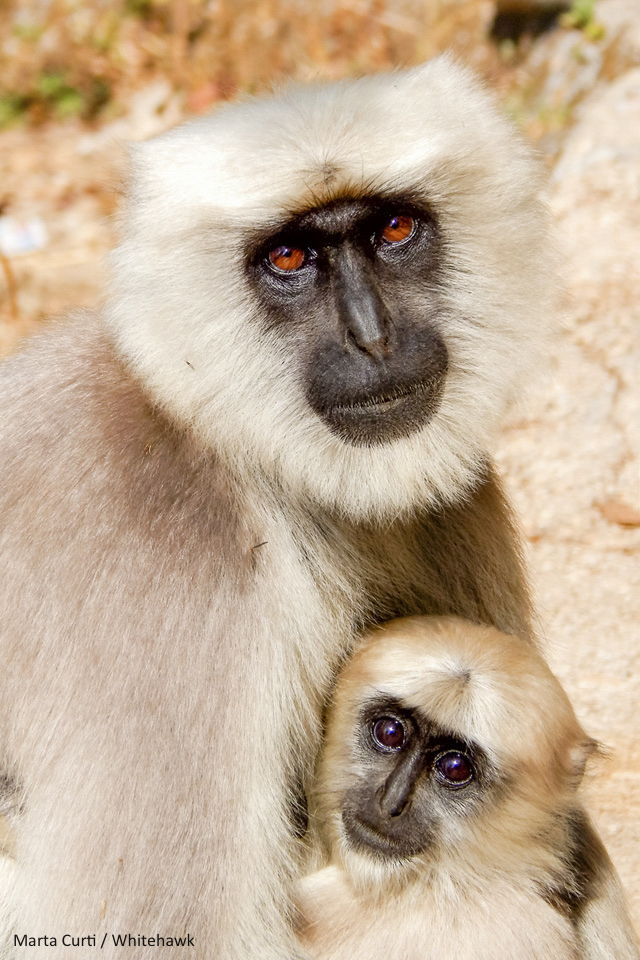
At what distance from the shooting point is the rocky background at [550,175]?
512 centimetres

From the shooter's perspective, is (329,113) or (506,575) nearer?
(329,113)

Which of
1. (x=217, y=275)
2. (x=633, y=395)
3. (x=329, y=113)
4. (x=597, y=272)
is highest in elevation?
(x=329, y=113)

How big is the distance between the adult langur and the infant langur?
0.19 meters

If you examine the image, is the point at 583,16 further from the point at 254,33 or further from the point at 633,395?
the point at 633,395

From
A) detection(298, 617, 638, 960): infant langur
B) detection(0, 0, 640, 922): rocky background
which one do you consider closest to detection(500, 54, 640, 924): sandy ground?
detection(0, 0, 640, 922): rocky background

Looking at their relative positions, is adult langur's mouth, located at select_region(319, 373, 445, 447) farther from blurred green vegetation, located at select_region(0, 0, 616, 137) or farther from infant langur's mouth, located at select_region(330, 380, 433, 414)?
blurred green vegetation, located at select_region(0, 0, 616, 137)

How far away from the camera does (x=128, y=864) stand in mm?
2867

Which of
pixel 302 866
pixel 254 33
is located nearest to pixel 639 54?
pixel 254 33

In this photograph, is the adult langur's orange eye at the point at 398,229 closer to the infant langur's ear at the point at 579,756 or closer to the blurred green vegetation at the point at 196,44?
the infant langur's ear at the point at 579,756

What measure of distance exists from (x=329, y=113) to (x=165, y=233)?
54cm

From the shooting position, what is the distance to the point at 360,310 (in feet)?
9.67

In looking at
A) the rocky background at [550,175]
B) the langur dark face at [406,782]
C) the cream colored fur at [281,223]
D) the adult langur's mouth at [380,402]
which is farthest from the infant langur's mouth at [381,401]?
the langur dark face at [406,782]

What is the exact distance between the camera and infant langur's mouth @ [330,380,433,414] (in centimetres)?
300

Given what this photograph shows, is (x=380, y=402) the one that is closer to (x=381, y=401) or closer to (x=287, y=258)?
(x=381, y=401)
